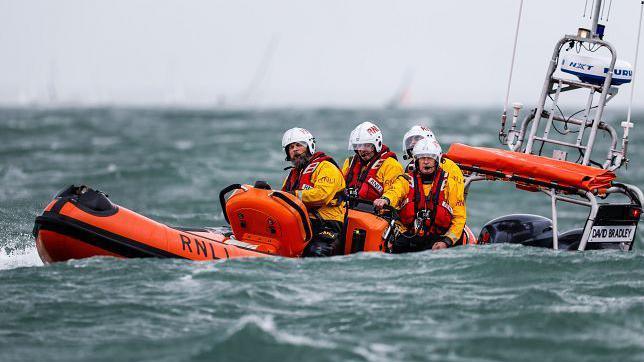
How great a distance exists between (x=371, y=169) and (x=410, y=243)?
82cm

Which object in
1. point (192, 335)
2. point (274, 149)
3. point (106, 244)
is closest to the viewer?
point (192, 335)

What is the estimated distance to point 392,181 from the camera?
364 inches

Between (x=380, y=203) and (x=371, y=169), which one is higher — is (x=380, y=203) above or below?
below

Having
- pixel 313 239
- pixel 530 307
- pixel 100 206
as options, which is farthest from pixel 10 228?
pixel 530 307

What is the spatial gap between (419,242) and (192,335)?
10.7ft

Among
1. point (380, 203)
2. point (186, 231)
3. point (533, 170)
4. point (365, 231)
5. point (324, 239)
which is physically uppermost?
point (533, 170)

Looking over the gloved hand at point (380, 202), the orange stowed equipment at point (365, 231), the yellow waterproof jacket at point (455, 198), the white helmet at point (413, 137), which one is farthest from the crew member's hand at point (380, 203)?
the white helmet at point (413, 137)

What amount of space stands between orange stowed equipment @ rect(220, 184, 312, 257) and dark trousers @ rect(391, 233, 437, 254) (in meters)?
0.94

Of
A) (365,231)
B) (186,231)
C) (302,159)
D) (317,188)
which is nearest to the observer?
(317,188)

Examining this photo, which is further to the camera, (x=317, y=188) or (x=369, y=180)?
(x=369, y=180)

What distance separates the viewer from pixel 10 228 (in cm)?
1158

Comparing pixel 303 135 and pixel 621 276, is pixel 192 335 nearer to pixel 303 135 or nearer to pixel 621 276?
pixel 303 135

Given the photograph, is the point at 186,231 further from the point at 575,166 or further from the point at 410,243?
the point at 575,166

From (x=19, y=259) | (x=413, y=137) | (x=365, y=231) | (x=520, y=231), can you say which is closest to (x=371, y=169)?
(x=413, y=137)
